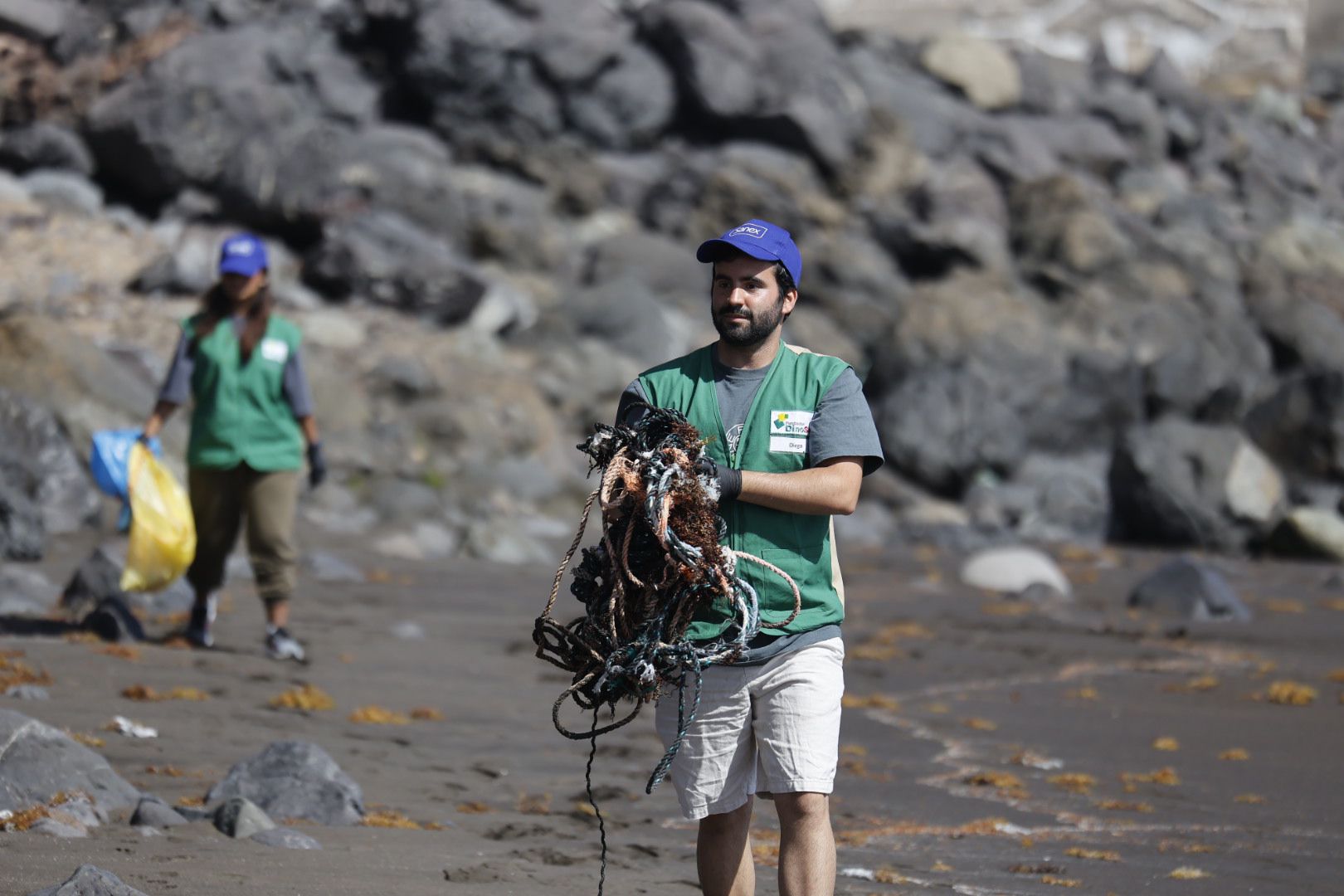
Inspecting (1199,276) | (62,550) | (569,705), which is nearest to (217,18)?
(1199,276)

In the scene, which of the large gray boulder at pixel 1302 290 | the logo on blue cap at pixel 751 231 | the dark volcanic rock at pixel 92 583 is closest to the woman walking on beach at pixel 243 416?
the dark volcanic rock at pixel 92 583

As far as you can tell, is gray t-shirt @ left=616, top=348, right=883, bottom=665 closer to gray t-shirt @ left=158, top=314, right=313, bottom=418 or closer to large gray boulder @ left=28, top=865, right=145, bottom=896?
large gray boulder @ left=28, top=865, right=145, bottom=896

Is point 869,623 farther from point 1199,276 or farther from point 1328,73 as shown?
point 1328,73

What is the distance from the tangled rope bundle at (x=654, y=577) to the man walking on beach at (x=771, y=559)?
0.17 ft

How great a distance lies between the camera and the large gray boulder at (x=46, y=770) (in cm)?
474

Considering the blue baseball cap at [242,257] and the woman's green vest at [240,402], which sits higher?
the blue baseball cap at [242,257]

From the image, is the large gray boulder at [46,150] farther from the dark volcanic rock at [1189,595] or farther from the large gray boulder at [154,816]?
the large gray boulder at [154,816]

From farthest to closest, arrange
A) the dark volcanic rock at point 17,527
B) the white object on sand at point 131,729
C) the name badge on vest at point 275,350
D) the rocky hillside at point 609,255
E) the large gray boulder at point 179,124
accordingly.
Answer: the large gray boulder at point 179,124 → the rocky hillside at point 609,255 → the dark volcanic rock at point 17,527 → the name badge on vest at point 275,350 → the white object on sand at point 131,729

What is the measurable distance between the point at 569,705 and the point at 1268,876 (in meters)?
3.55

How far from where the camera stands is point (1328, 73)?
54.6 m

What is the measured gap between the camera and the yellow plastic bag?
24.2ft

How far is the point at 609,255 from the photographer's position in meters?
25.2

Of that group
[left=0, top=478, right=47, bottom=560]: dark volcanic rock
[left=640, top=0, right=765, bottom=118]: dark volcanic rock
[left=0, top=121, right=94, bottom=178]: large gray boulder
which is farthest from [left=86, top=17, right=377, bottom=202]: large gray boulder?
[left=0, top=478, right=47, bottom=560]: dark volcanic rock

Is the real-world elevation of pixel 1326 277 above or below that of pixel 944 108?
below
